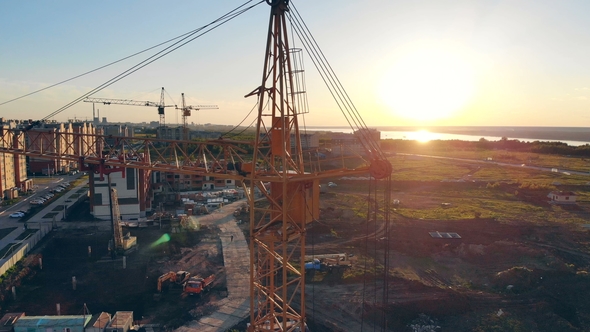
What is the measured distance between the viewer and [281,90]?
10.8 meters

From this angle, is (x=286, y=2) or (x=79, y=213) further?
(x=79, y=213)

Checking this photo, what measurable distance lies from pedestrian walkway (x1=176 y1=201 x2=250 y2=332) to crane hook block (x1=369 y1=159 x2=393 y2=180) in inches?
320

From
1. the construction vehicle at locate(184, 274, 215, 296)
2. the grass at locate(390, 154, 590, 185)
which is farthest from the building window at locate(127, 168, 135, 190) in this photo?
Result: the grass at locate(390, 154, 590, 185)

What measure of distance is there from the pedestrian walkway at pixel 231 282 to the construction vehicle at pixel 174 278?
2024 mm

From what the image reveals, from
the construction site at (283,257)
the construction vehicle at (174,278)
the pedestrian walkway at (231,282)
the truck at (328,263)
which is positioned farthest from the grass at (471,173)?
the construction vehicle at (174,278)

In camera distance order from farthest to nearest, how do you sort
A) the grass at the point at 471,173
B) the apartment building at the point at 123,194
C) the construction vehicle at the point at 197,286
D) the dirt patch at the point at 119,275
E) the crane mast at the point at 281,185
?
the grass at the point at 471,173 < the apartment building at the point at 123,194 < the construction vehicle at the point at 197,286 < the dirt patch at the point at 119,275 < the crane mast at the point at 281,185

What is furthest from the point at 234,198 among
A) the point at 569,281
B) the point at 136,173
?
the point at 569,281

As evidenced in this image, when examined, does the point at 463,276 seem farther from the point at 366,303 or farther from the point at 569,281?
the point at 366,303

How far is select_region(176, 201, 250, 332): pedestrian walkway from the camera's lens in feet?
48.7

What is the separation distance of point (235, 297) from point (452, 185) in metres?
32.7

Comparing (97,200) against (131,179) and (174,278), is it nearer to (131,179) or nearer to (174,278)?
(131,179)

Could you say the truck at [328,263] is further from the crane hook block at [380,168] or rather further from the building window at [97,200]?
the building window at [97,200]

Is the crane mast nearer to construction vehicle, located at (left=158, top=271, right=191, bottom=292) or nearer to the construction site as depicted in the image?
the construction site

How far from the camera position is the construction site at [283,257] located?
11438 millimetres
